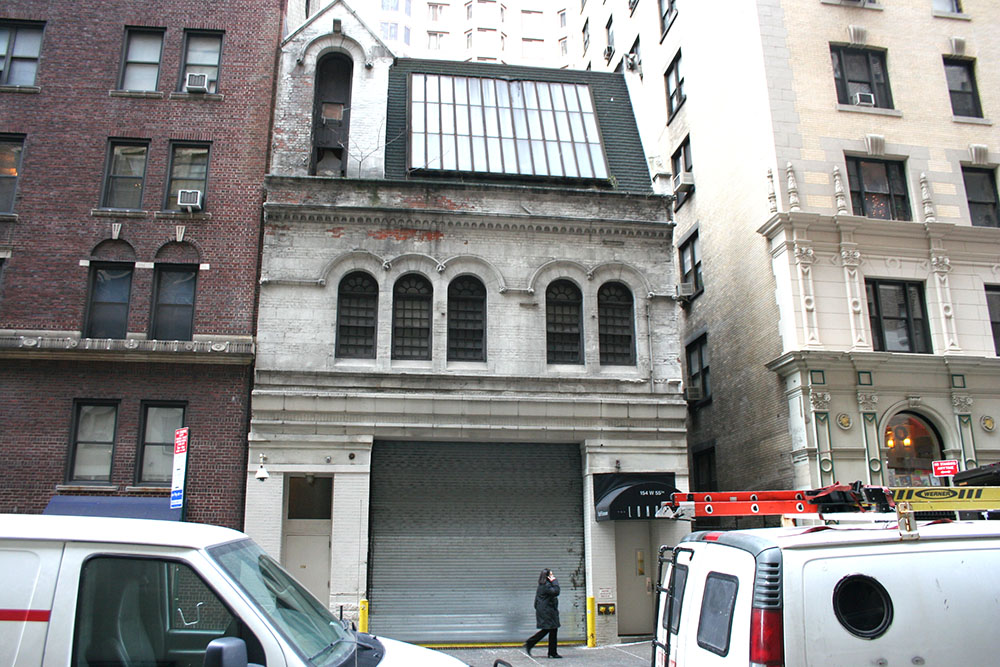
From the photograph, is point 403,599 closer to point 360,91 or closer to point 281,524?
point 281,524

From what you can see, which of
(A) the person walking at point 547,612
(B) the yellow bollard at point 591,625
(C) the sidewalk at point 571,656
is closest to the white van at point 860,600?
(C) the sidewalk at point 571,656

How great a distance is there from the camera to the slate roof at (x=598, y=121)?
19188mm

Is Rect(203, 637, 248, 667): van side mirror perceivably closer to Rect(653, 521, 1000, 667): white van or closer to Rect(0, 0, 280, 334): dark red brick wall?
Rect(653, 521, 1000, 667): white van

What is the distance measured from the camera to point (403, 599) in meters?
16.1

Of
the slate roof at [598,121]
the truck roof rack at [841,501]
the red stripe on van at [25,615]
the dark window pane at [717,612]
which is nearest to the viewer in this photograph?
the red stripe on van at [25,615]

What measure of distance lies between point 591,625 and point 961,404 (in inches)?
440

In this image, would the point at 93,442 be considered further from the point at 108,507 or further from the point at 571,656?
the point at 571,656

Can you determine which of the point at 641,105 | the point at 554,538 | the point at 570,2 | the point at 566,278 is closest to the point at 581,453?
the point at 554,538

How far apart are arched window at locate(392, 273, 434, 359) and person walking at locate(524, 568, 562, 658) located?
228 inches

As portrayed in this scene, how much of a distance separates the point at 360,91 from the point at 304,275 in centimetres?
561

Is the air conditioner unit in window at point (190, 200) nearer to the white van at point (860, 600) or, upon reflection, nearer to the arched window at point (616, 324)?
the arched window at point (616, 324)

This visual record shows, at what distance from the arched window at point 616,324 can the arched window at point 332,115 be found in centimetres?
744

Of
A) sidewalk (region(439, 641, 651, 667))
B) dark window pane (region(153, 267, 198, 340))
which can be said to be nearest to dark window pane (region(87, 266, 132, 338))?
dark window pane (region(153, 267, 198, 340))

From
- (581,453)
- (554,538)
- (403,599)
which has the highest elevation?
(581,453)
